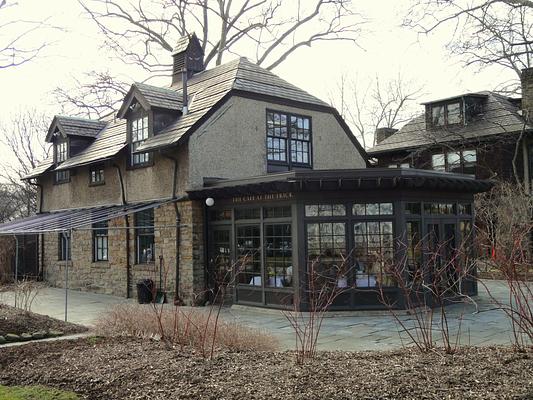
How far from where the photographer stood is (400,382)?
17.1 ft

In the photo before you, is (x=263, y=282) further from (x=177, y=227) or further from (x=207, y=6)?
(x=207, y=6)

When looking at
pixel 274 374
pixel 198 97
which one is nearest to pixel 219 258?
pixel 198 97

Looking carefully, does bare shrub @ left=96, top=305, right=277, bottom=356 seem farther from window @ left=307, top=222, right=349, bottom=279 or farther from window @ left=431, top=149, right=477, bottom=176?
window @ left=431, top=149, right=477, bottom=176

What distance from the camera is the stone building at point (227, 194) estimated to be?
38.9ft

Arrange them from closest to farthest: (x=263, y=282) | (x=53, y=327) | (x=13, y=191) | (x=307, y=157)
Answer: (x=53, y=327) < (x=263, y=282) < (x=307, y=157) < (x=13, y=191)

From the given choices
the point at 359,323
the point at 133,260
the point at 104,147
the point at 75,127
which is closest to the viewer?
the point at 359,323

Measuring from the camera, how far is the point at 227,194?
1334 centimetres

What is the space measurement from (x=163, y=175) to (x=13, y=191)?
89.1 feet

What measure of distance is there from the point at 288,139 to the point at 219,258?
4.39 metres

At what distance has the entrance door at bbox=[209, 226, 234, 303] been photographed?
13.8 metres

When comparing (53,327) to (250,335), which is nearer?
(250,335)

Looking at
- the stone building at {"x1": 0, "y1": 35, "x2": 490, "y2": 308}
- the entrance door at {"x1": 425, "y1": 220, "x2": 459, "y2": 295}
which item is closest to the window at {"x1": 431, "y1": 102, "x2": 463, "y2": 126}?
the stone building at {"x1": 0, "y1": 35, "x2": 490, "y2": 308}

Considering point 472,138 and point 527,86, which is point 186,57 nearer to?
point 472,138

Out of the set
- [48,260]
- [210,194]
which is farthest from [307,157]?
[48,260]
